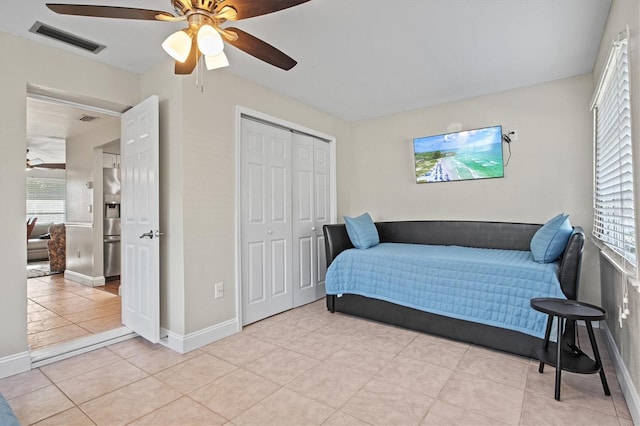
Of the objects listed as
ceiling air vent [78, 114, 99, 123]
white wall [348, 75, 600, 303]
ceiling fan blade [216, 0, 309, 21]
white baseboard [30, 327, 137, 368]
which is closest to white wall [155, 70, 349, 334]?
white baseboard [30, 327, 137, 368]

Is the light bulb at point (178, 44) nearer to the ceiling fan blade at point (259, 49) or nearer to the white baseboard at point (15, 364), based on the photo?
the ceiling fan blade at point (259, 49)

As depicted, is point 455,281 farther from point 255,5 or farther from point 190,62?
point 190,62

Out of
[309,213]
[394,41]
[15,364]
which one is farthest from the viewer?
[309,213]

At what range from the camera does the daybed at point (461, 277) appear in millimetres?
2285

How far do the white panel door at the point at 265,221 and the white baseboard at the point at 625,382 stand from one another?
9.03ft

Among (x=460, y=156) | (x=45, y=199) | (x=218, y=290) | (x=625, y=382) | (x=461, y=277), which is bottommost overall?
(x=625, y=382)

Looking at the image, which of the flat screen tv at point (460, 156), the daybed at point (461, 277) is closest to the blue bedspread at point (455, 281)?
the daybed at point (461, 277)

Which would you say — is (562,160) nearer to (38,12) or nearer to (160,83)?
(160,83)

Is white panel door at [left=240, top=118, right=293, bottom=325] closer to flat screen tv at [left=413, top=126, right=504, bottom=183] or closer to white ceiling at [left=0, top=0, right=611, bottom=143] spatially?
white ceiling at [left=0, top=0, right=611, bottom=143]

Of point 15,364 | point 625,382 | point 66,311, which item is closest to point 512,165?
point 625,382

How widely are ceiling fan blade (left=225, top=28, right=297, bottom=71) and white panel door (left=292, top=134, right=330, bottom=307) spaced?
178 cm

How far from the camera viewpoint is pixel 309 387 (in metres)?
2.04

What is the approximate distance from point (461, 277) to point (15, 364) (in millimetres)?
3345

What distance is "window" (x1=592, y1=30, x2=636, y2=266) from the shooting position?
1.77m
